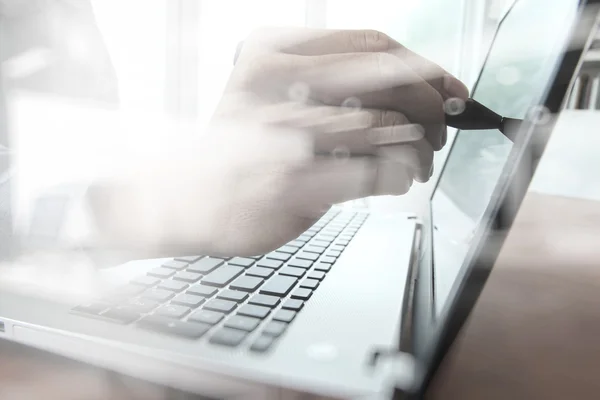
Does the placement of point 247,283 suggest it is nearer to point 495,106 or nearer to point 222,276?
point 222,276

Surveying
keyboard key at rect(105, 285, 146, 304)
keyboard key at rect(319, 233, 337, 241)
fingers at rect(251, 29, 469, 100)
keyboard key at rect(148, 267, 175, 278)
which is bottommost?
keyboard key at rect(319, 233, 337, 241)

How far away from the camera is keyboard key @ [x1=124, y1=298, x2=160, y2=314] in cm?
19

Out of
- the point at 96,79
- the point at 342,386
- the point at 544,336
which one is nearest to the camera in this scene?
the point at 342,386

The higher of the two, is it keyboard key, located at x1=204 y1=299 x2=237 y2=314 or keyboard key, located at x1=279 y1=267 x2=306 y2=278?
keyboard key, located at x1=204 y1=299 x2=237 y2=314

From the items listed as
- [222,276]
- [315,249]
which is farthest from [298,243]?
[222,276]

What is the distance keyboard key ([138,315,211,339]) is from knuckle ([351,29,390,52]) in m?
0.16

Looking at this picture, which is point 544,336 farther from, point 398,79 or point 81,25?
point 81,25

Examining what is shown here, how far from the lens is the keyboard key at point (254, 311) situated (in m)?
0.19

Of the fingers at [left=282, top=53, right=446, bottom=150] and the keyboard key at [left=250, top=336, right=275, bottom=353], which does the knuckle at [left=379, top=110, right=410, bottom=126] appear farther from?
the keyboard key at [left=250, top=336, right=275, bottom=353]

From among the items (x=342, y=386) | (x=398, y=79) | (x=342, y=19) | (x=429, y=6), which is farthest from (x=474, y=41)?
(x=342, y=386)

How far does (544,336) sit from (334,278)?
0.13 m

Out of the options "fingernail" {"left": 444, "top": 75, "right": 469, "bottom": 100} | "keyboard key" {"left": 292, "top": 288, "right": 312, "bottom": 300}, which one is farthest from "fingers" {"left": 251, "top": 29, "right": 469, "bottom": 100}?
"keyboard key" {"left": 292, "top": 288, "right": 312, "bottom": 300}

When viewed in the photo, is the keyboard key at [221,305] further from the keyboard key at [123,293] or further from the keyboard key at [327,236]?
the keyboard key at [327,236]

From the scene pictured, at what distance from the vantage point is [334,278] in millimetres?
261
